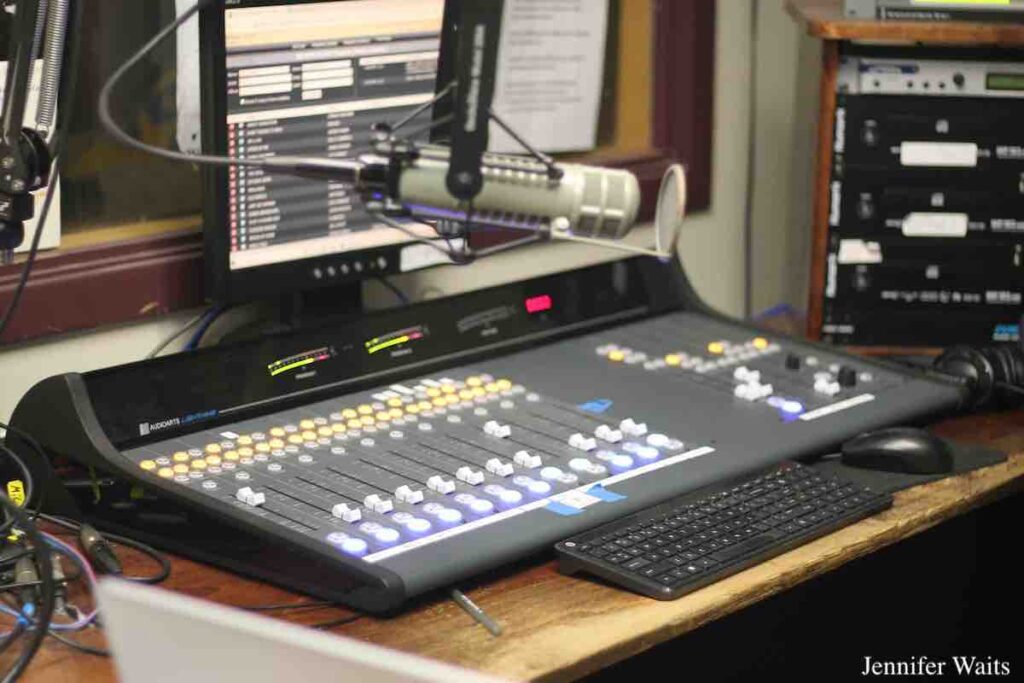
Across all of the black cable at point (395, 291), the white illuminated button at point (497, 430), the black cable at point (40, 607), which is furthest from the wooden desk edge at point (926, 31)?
the black cable at point (40, 607)

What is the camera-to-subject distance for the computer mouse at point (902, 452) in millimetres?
1703

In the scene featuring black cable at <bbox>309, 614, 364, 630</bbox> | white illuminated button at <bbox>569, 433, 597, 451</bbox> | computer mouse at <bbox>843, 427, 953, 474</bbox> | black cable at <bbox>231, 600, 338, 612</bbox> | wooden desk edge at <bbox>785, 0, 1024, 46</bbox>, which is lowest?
black cable at <bbox>309, 614, 364, 630</bbox>

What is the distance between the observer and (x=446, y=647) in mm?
1339

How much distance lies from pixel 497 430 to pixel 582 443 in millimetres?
85

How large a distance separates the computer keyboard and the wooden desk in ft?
0.04

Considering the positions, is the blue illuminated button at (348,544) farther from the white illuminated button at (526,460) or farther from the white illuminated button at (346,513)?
the white illuminated button at (526,460)

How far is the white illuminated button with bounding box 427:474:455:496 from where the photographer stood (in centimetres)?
152

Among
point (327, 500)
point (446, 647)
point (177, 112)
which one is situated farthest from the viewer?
point (177, 112)

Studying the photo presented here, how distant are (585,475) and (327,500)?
251mm

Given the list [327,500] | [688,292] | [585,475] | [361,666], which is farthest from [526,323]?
[361,666]

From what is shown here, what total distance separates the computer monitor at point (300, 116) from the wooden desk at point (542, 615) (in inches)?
16.3

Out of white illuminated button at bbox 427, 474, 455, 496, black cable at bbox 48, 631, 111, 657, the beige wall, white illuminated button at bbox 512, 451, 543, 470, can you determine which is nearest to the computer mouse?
white illuminated button at bbox 512, 451, 543, 470

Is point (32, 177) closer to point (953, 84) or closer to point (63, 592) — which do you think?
point (63, 592)

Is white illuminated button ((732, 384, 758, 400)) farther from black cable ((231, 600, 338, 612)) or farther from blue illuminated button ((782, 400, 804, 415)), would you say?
black cable ((231, 600, 338, 612))
